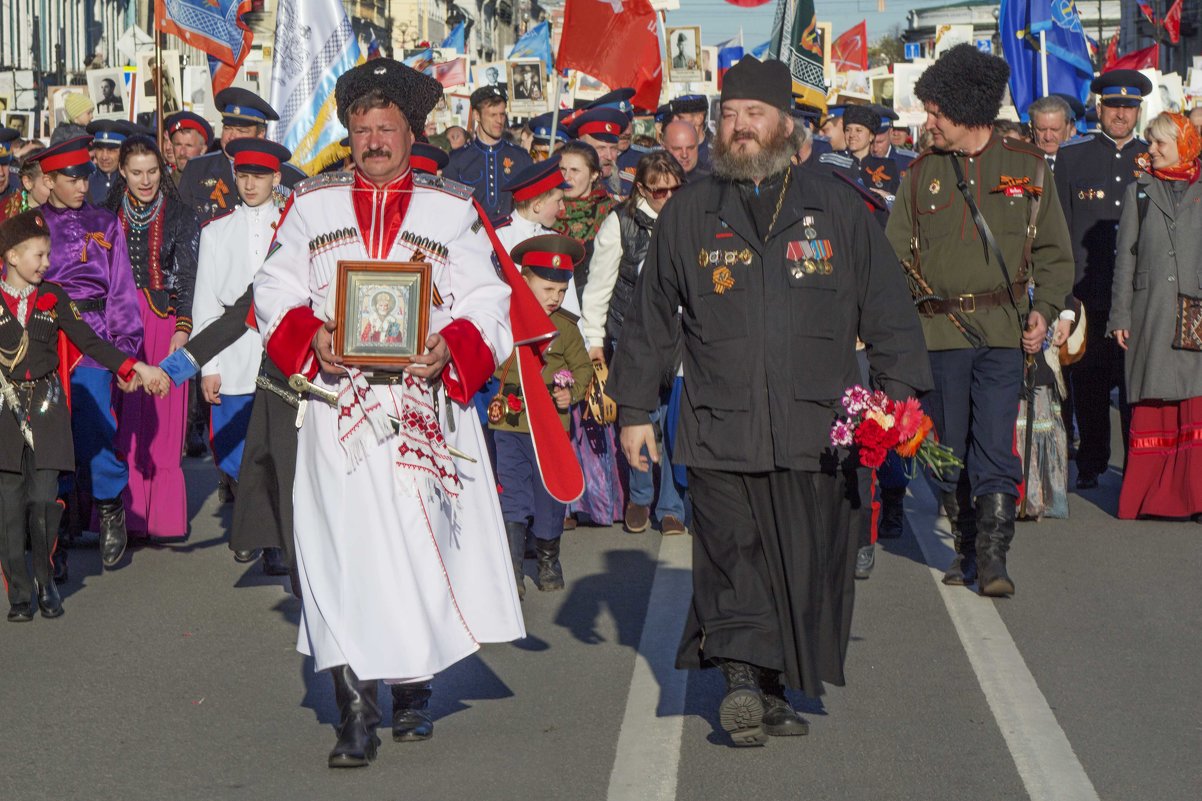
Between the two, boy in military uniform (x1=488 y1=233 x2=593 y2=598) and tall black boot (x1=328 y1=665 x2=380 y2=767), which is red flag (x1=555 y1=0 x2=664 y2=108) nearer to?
boy in military uniform (x1=488 y1=233 x2=593 y2=598)

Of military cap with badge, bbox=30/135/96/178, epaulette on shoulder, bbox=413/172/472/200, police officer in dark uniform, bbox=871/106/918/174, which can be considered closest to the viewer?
epaulette on shoulder, bbox=413/172/472/200

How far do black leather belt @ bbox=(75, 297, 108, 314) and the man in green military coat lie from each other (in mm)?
4092

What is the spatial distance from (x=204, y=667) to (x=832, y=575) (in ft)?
8.55

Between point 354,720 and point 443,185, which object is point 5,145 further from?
point 354,720

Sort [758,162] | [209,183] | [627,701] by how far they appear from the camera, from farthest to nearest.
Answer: [209,183] → [627,701] → [758,162]

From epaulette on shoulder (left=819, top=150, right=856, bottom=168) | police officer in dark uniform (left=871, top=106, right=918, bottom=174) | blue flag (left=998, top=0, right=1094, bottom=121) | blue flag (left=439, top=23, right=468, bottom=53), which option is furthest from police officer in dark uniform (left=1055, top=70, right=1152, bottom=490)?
blue flag (left=439, top=23, right=468, bottom=53)

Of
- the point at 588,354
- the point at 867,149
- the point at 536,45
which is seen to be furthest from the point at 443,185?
the point at 536,45

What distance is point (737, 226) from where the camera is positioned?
6.30 m

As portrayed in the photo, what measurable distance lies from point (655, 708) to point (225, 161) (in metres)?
7.78

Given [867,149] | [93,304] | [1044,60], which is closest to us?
[93,304]

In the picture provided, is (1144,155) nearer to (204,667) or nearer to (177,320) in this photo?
(177,320)

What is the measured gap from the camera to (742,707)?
6098 millimetres

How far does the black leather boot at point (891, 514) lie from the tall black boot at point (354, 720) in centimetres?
494

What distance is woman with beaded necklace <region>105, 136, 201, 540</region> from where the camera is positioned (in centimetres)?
1085
